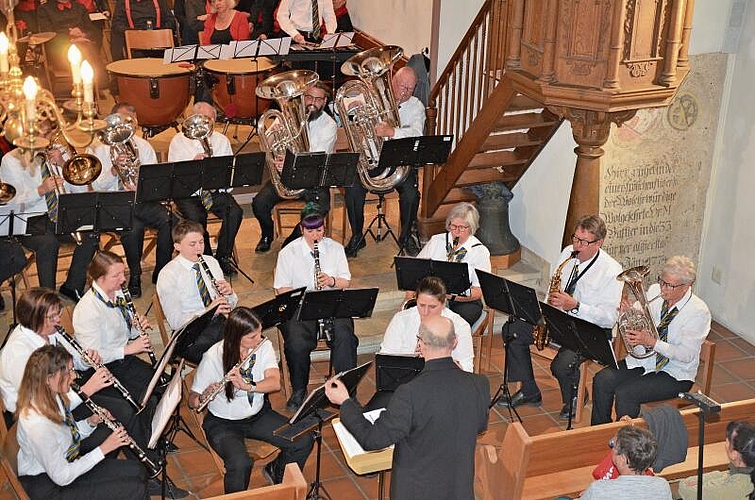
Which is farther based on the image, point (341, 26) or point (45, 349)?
point (341, 26)

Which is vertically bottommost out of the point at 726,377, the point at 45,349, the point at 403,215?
the point at 726,377

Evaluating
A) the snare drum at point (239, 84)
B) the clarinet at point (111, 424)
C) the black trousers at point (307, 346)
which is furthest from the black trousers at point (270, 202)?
the clarinet at point (111, 424)

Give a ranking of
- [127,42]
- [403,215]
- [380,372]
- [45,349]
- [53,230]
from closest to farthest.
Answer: [45,349] < [380,372] < [53,230] < [403,215] < [127,42]

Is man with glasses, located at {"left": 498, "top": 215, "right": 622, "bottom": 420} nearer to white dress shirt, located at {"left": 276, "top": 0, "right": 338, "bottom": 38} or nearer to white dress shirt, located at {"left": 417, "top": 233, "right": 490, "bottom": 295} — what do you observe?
white dress shirt, located at {"left": 417, "top": 233, "right": 490, "bottom": 295}

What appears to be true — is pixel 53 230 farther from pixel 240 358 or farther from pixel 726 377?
pixel 726 377

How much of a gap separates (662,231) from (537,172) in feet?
4.07

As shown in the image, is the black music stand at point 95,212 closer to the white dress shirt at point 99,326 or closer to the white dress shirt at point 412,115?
the white dress shirt at point 99,326

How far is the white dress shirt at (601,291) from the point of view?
7129 millimetres

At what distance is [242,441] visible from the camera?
6074mm

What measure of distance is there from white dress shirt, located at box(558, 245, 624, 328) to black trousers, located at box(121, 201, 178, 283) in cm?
344

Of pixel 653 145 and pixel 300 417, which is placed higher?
pixel 653 145

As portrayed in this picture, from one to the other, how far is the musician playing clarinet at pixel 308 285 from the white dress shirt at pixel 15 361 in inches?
71.9

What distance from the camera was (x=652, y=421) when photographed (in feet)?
18.4

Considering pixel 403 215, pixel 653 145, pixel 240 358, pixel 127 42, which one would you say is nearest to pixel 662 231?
pixel 653 145
